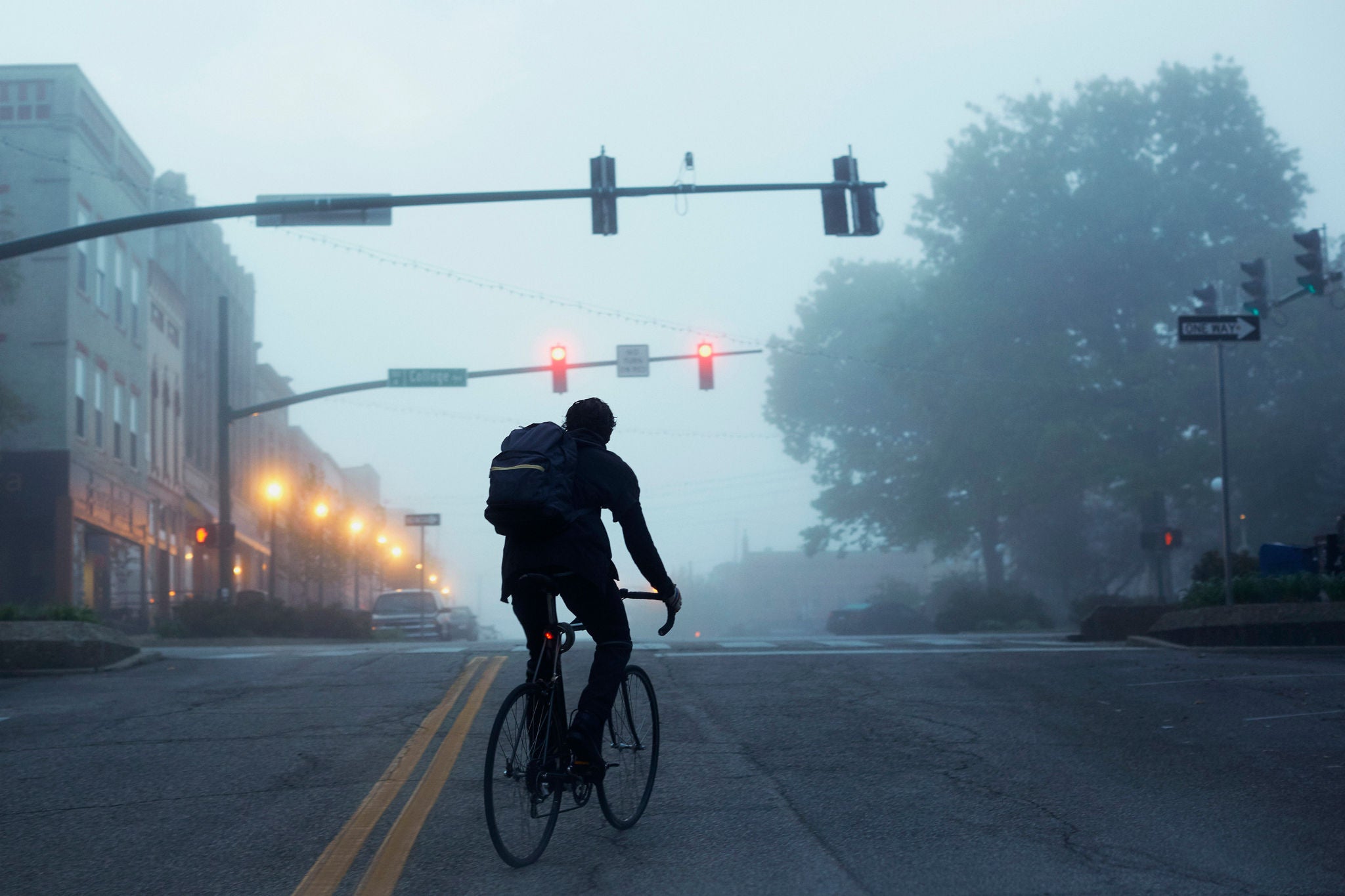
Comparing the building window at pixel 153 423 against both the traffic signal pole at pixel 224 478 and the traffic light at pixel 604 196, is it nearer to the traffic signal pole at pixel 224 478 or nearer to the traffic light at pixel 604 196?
the traffic signal pole at pixel 224 478

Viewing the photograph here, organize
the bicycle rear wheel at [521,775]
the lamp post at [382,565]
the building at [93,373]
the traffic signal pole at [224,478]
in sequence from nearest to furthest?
the bicycle rear wheel at [521,775], the traffic signal pole at [224,478], the building at [93,373], the lamp post at [382,565]

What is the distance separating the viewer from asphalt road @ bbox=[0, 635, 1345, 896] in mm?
5953

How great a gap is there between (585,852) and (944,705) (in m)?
Answer: 5.00

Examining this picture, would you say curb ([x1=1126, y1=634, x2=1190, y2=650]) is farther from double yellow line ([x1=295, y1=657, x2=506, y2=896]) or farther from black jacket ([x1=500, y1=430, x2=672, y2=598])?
black jacket ([x1=500, y1=430, x2=672, y2=598])

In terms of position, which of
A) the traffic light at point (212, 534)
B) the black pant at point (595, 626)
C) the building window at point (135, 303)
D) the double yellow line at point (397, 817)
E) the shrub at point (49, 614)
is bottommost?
the double yellow line at point (397, 817)

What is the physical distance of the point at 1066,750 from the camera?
8.72 m

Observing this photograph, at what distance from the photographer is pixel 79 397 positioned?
3394 centimetres

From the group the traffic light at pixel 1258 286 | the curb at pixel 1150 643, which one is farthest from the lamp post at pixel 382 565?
the curb at pixel 1150 643

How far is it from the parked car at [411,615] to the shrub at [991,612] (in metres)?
14.0

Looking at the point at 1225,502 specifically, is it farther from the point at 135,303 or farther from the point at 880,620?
the point at 135,303

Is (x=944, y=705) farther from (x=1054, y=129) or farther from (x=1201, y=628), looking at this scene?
(x=1054, y=129)

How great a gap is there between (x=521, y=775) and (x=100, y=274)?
33.7 m

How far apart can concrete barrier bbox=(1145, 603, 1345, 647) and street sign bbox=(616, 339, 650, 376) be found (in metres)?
13.9

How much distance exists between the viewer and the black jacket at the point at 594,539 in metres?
5.88
